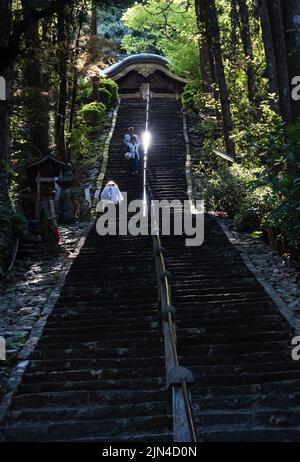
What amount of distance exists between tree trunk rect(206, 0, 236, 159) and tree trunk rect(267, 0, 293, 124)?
29.3 ft

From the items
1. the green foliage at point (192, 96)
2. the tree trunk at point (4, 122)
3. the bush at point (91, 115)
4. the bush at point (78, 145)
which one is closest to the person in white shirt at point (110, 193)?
the tree trunk at point (4, 122)

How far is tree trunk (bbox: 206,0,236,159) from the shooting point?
1872cm

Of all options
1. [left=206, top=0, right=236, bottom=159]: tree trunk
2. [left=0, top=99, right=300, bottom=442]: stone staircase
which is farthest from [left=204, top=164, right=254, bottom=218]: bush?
[left=0, top=99, right=300, bottom=442]: stone staircase

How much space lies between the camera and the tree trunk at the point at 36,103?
60.8 feet

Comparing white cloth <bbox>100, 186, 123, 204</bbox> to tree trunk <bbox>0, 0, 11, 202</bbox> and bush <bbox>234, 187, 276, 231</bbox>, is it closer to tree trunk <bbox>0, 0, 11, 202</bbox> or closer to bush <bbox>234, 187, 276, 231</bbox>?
tree trunk <bbox>0, 0, 11, 202</bbox>

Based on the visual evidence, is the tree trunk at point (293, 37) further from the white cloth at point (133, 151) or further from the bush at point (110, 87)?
the bush at point (110, 87)

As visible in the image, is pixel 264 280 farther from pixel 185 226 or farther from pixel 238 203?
pixel 238 203

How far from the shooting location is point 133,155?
1962 centimetres

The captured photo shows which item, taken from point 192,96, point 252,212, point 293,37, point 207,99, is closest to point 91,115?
point 192,96

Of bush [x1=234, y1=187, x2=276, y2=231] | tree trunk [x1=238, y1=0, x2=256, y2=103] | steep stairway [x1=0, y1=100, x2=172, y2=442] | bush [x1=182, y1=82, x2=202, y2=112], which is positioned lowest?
steep stairway [x1=0, y1=100, x2=172, y2=442]

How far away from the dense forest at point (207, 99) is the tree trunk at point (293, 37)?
2 cm

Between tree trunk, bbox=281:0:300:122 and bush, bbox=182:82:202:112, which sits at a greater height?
bush, bbox=182:82:202:112
